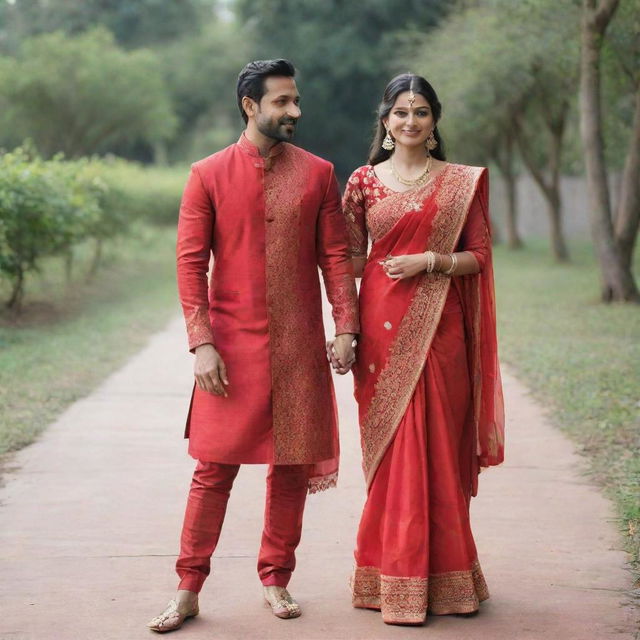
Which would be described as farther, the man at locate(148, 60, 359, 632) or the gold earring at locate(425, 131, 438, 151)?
the gold earring at locate(425, 131, 438, 151)

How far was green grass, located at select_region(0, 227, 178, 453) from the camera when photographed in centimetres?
813

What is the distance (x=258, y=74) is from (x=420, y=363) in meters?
1.14

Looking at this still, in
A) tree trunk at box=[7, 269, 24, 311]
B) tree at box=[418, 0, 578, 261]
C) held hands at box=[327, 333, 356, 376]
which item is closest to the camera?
held hands at box=[327, 333, 356, 376]

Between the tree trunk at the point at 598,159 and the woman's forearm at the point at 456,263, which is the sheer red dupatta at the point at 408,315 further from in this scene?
the tree trunk at the point at 598,159

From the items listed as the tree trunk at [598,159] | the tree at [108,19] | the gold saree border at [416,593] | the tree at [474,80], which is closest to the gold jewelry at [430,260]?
the gold saree border at [416,593]

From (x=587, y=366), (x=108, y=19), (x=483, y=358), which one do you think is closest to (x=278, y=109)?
(x=483, y=358)

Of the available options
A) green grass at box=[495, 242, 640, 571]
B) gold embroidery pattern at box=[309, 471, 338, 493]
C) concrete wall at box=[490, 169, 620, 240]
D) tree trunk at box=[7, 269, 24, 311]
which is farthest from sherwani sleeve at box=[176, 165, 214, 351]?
concrete wall at box=[490, 169, 620, 240]

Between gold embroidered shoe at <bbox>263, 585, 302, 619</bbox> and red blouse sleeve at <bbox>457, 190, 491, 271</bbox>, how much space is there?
54.0 inches

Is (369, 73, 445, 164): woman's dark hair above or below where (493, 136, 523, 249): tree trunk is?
below

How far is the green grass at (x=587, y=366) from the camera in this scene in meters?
6.29

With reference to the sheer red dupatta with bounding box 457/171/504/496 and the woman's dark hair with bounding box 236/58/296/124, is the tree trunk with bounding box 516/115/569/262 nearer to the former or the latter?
the sheer red dupatta with bounding box 457/171/504/496

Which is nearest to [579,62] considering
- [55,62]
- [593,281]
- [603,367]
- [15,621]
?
[593,281]

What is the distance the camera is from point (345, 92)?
39.2 meters

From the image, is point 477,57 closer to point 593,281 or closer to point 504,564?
point 593,281
